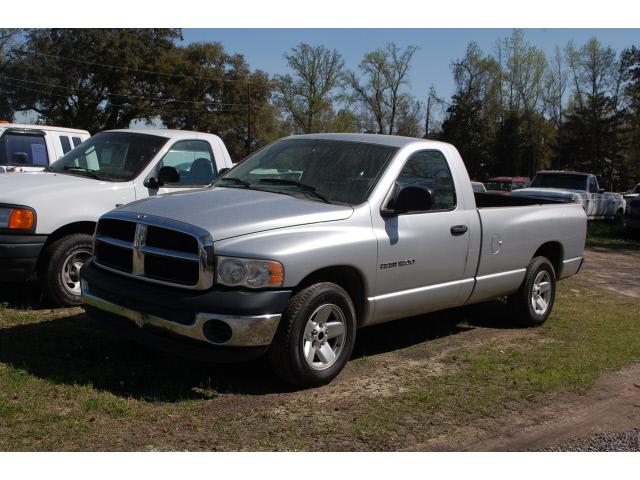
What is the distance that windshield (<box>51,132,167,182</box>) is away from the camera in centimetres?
769

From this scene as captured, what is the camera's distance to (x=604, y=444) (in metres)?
4.50

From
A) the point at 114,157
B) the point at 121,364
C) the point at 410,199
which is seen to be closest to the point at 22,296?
the point at 114,157

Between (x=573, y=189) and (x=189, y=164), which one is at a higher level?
(x=189, y=164)

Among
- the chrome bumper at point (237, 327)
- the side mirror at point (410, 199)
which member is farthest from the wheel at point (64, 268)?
the side mirror at point (410, 199)

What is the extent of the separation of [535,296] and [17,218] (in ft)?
18.1

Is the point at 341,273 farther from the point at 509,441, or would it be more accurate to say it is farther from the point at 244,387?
the point at 509,441

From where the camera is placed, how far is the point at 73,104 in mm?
61844

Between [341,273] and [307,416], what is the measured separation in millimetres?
1206

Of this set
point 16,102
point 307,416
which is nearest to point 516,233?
point 307,416

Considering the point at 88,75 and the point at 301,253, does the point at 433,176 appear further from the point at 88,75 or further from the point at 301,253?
the point at 88,75

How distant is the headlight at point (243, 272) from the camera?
183 inches

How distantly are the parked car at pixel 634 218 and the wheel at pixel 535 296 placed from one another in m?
13.3

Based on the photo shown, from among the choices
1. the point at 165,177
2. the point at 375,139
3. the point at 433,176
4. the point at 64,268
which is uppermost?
the point at 375,139

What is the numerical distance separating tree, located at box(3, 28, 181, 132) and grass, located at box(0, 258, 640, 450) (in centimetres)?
5690
